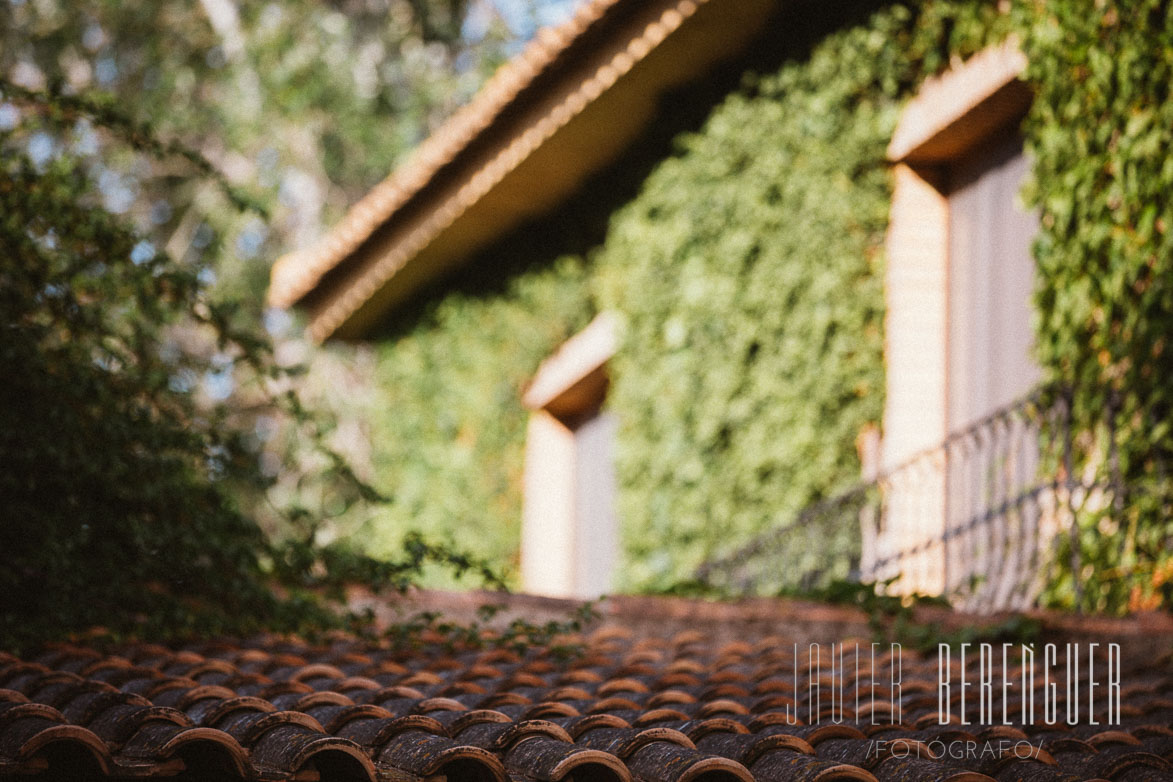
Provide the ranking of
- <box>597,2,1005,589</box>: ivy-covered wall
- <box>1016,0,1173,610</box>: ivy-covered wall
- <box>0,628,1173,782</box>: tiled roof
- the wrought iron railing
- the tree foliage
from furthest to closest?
<box>597,2,1005,589</box>: ivy-covered wall
the wrought iron railing
<box>1016,0,1173,610</box>: ivy-covered wall
the tree foliage
<box>0,628,1173,782</box>: tiled roof

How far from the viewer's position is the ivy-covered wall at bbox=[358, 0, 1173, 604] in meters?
5.51

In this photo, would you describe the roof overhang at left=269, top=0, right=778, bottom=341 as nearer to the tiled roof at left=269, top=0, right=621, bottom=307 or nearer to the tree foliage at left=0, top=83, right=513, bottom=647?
the tiled roof at left=269, top=0, right=621, bottom=307

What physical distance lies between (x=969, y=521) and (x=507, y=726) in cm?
388

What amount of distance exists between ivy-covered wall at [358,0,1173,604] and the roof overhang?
0.32 m

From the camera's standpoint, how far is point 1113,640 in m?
4.57

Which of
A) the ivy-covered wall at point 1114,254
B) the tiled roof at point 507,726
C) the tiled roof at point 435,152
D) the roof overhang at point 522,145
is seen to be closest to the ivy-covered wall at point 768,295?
the roof overhang at point 522,145

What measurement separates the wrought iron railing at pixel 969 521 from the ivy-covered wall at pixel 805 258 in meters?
0.30

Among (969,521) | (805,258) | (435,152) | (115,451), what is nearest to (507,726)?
(115,451)

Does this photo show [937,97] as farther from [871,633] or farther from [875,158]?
[871,633]

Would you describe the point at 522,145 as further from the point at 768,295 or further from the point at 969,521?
the point at 969,521

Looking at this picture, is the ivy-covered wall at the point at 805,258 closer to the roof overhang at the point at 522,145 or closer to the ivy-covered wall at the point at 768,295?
the ivy-covered wall at the point at 768,295

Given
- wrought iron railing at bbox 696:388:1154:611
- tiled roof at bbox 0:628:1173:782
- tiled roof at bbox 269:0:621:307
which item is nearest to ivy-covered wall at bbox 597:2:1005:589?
wrought iron railing at bbox 696:388:1154:611

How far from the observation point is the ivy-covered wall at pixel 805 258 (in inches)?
217

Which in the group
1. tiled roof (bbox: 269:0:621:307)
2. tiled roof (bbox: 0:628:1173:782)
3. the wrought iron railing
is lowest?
tiled roof (bbox: 0:628:1173:782)
